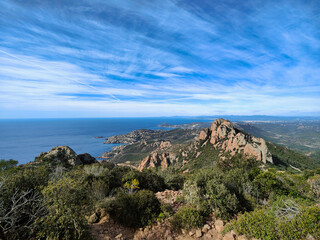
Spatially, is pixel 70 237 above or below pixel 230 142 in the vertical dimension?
above

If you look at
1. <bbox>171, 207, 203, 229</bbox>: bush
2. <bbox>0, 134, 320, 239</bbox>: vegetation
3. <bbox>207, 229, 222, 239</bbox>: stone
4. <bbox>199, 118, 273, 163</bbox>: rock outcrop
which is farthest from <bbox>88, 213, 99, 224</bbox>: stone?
<bbox>199, 118, 273, 163</bbox>: rock outcrop

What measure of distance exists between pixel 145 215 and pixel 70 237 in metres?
3.39

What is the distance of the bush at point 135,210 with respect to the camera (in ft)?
22.2

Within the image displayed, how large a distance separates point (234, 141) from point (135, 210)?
184 ft

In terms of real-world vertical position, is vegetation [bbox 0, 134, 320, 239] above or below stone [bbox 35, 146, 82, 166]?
above

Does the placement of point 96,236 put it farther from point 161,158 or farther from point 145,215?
point 161,158

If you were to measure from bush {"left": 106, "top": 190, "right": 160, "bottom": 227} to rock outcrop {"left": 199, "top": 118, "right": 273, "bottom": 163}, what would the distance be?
40.5 metres

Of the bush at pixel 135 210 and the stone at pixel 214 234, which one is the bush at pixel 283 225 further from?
the bush at pixel 135 210

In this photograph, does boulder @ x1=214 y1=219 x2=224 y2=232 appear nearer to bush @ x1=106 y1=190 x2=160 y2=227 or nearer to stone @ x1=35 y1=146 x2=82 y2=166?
bush @ x1=106 y1=190 x2=160 y2=227

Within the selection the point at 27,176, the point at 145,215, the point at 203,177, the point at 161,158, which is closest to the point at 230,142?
the point at 161,158

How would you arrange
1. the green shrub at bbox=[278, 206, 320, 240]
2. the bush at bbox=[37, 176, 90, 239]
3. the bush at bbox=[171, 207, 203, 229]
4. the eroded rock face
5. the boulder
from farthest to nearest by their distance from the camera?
the eroded rock face < the bush at bbox=[171, 207, 203, 229] < the boulder < the green shrub at bbox=[278, 206, 320, 240] < the bush at bbox=[37, 176, 90, 239]

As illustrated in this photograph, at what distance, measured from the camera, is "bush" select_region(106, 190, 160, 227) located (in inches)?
266

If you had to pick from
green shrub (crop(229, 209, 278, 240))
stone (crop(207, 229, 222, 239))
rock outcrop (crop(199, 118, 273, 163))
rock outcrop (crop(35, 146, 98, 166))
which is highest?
green shrub (crop(229, 209, 278, 240))

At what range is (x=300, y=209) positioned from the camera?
544cm
